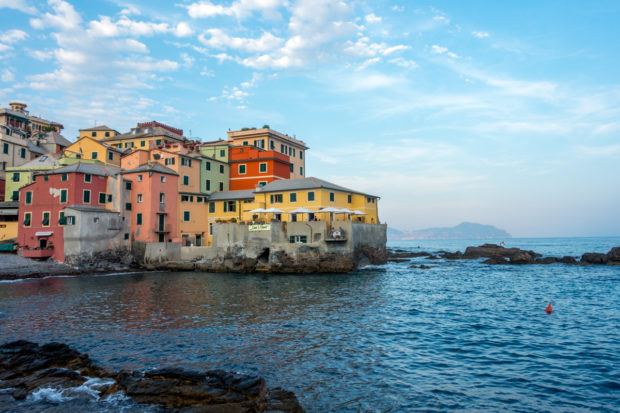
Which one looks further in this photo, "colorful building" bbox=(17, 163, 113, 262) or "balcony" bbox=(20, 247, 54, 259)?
"colorful building" bbox=(17, 163, 113, 262)

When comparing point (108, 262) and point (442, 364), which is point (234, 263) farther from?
point (442, 364)

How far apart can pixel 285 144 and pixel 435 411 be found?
68.2m

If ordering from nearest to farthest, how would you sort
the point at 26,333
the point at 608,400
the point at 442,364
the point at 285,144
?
the point at 608,400 → the point at 442,364 → the point at 26,333 → the point at 285,144

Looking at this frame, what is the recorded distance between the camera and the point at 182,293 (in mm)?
34469

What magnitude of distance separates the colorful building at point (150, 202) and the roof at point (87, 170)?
116 inches

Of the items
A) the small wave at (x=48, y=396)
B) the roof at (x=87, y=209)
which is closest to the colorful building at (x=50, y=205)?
the roof at (x=87, y=209)

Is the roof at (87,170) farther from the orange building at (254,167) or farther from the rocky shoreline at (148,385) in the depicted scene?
the rocky shoreline at (148,385)

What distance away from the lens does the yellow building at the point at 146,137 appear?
7494 centimetres

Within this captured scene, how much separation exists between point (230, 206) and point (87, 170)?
20343mm

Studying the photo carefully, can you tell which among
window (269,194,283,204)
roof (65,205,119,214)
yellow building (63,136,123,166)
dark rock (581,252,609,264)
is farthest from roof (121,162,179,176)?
dark rock (581,252,609,264)

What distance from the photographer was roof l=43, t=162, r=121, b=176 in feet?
175

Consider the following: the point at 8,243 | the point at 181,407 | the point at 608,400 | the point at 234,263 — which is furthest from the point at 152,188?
the point at 608,400

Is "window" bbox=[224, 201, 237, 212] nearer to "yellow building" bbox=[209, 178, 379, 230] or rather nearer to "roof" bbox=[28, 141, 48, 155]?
"yellow building" bbox=[209, 178, 379, 230]

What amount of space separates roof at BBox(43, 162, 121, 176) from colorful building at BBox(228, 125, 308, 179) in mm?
22002
